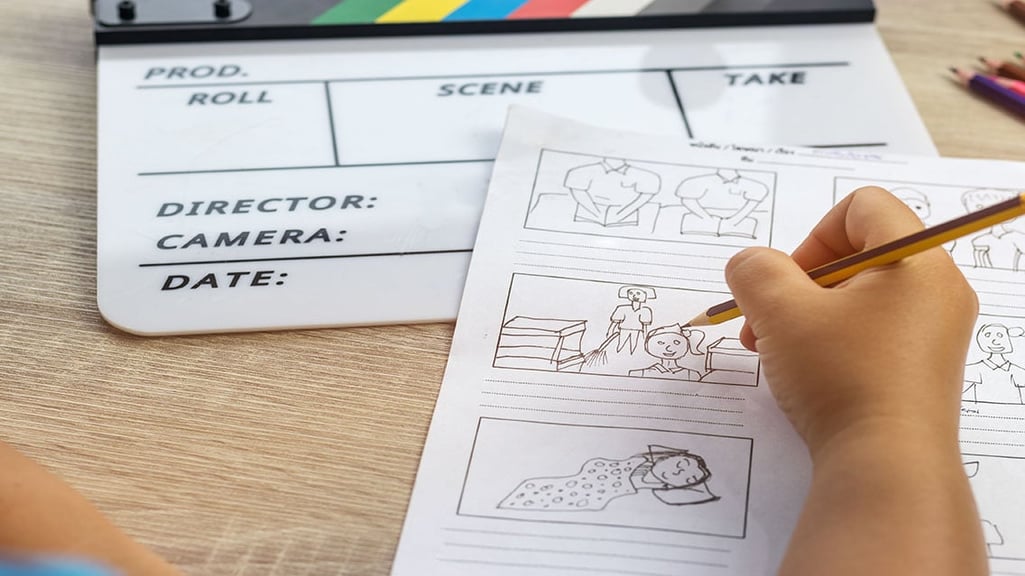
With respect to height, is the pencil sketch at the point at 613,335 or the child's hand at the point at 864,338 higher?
the child's hand at the point at 864,338

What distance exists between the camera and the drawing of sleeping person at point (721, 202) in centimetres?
65

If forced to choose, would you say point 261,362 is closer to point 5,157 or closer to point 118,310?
point 118,310

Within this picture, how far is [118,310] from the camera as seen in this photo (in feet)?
1.93

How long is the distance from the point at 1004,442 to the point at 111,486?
45 cm

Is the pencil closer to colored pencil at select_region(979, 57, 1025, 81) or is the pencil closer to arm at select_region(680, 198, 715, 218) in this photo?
arm at select_region(680, 198, 715, 218)

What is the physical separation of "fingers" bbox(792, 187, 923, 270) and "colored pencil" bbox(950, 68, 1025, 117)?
0.26 m

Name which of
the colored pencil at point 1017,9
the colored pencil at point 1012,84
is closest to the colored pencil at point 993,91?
the colored pencil at point 1012,84

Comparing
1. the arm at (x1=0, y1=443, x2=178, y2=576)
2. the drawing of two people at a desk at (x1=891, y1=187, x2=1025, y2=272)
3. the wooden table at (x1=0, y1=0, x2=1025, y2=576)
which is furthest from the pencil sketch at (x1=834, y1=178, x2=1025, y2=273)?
the arm at (x1=0, y1=443, x2=178, y2=576)

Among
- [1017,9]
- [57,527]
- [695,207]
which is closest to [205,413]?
[57,527]

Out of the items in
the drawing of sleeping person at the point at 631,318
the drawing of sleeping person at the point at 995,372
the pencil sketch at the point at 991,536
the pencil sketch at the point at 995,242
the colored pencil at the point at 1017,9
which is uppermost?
the colored pencil at the point at 1017,9

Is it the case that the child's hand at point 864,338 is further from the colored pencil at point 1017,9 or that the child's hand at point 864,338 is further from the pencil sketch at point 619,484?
the colored pencil at point 1017,9

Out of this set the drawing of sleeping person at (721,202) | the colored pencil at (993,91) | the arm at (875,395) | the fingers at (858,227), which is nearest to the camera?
the arm at (875,395)

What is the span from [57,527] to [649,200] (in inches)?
15.3

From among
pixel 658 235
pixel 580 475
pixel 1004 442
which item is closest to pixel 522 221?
pixel 658 235
